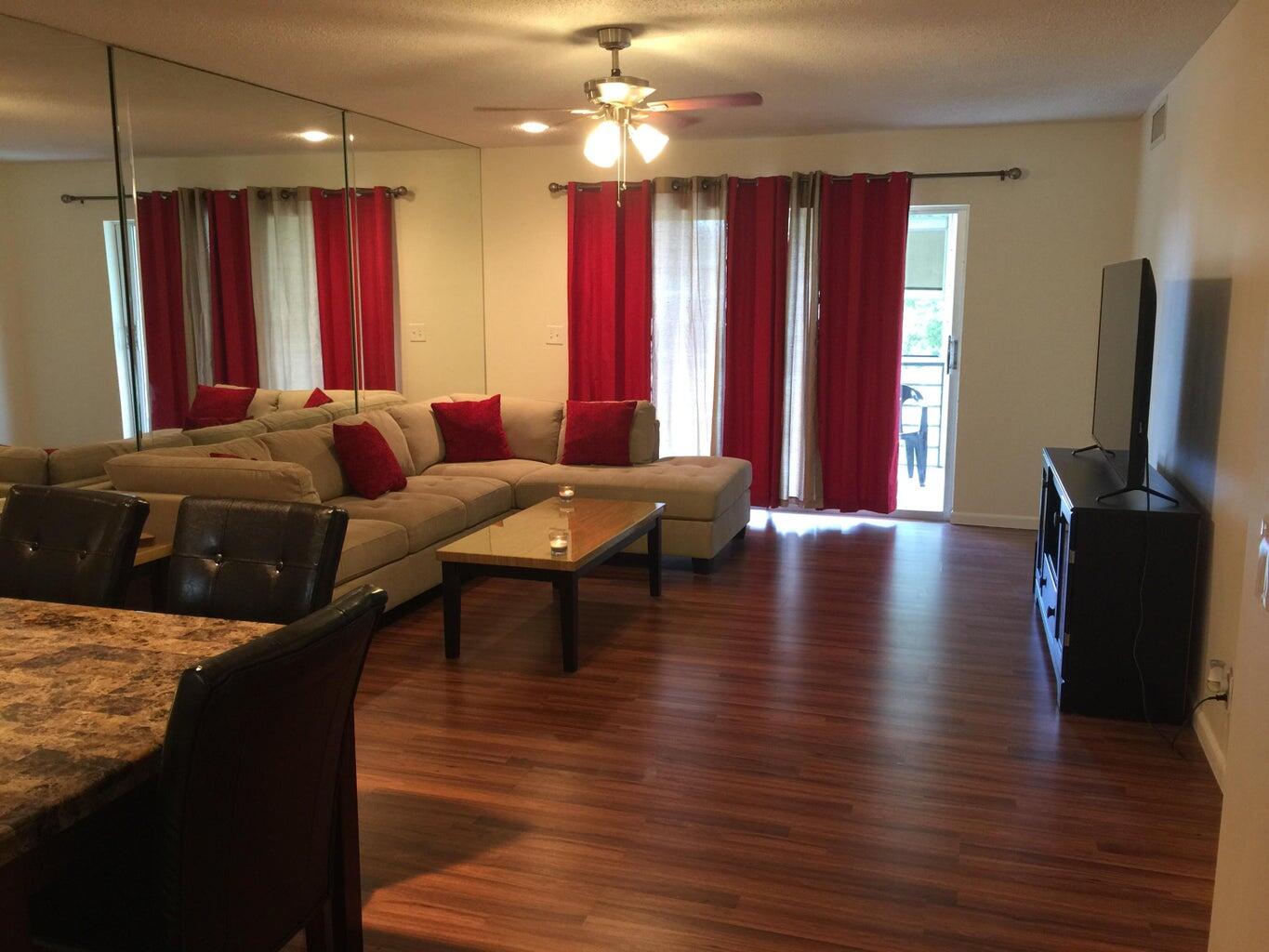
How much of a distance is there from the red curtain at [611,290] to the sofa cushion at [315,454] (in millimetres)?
2202

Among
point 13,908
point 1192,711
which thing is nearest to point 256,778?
point 13,908

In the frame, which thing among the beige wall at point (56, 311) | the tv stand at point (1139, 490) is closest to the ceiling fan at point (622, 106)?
the beige wall at point (56, 311)

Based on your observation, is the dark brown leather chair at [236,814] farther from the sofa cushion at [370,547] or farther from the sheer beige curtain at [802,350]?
the sheer beige curtain at [802,350]

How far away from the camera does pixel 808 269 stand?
6.62 m

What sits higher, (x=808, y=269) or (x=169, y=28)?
(x=169, y=28)

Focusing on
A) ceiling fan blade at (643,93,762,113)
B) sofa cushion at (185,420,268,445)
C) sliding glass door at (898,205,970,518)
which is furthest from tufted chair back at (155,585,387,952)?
sliding glass door at (898,205,970,518)

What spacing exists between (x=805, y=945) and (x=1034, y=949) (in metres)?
0.51

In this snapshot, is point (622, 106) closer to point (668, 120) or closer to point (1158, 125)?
point (668, 120)

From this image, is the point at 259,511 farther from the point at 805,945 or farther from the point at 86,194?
the point at 86,194

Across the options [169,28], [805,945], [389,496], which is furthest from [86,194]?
[805,945]

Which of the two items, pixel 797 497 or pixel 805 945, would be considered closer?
pixel 805 945

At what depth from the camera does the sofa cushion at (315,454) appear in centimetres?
497

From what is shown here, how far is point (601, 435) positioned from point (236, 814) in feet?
15.3

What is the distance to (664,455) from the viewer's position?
23.3 feet
